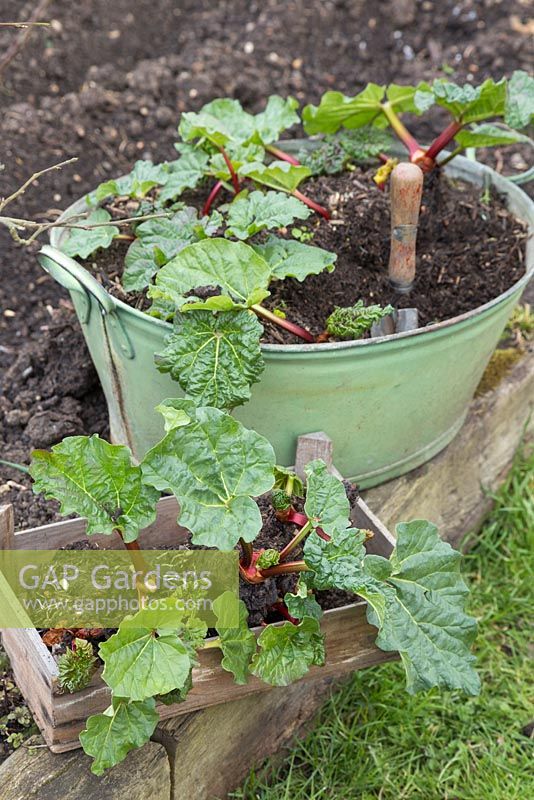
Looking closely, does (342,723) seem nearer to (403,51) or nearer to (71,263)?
(71,263)

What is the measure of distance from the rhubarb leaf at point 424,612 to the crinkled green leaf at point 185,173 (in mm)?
948

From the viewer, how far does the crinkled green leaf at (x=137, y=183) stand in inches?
82.7

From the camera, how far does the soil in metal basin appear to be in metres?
2.06

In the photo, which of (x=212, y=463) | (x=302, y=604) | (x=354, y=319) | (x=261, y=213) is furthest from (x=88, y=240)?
(x=302, y=604)

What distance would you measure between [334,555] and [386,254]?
0.86 m

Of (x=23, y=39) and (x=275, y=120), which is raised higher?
(x=23, y=39)

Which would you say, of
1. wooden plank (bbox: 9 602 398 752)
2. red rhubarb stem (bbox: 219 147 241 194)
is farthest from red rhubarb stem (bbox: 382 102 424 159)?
wooden plank (bbox: 9 602 398 752)

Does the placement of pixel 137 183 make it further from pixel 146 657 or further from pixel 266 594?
pixel 146 657

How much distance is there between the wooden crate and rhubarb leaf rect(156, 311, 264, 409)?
0.80 feet

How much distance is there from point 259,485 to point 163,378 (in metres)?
0.45

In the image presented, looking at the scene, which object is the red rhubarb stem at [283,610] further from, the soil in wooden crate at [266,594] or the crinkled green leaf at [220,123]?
the crinkled green leaf at [220,123]

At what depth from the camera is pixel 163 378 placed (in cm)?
191

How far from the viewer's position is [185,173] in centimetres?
218

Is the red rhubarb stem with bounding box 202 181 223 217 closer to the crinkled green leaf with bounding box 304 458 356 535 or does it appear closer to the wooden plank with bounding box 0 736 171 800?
the crinkled green leaf with bounding box 304 458 356 535
